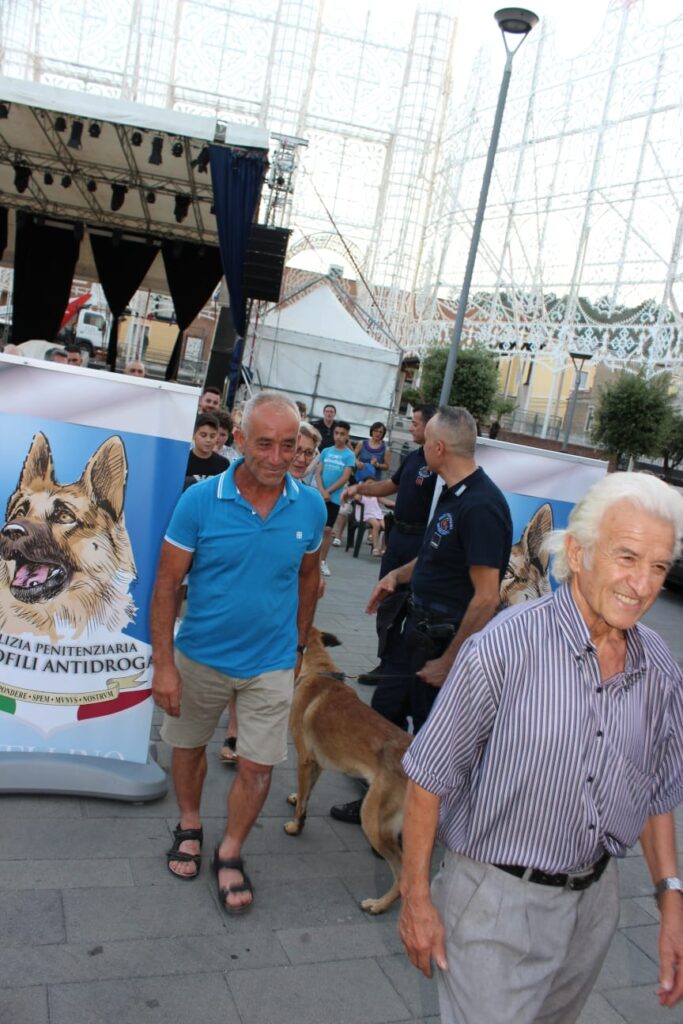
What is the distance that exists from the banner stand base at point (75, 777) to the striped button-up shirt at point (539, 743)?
2.44 m

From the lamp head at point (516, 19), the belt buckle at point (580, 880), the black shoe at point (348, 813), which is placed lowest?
the black shoe at point (348, 813)

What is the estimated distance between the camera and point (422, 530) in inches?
237

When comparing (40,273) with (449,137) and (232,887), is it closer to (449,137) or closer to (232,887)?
(232,887)

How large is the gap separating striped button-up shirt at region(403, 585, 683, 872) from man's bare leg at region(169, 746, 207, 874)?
→ 1.89 meters

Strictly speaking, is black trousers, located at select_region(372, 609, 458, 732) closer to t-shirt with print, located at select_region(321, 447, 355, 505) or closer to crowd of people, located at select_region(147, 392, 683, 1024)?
crowd of people, located at select_region(147, 392, 683, 1024)

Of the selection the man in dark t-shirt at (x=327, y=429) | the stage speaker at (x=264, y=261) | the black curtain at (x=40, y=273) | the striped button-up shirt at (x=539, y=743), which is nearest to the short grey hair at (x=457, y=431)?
the striped button-up shirt at (x=539, y=743)

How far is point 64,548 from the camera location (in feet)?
12.8

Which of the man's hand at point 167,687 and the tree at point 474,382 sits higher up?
the tree at point 474,382

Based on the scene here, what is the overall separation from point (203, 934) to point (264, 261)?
1259cm

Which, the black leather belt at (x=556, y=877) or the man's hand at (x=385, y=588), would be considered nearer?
the black leather belt at (x=556, y=877)

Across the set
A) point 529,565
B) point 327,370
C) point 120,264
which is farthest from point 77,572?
point 327,370

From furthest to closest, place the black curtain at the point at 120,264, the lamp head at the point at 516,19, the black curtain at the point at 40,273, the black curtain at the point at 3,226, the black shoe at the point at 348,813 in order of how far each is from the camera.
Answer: the black curtain at the point at 120,264, the black curtain at the point at 40,273, the black curtain at the point at 3,226, the lamp head at the point at 516,19, the black shoe at the point at 348,813

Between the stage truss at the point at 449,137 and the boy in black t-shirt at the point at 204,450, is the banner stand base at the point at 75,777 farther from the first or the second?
the stage truss at the point at 449,137

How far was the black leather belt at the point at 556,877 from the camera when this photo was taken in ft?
6.13
